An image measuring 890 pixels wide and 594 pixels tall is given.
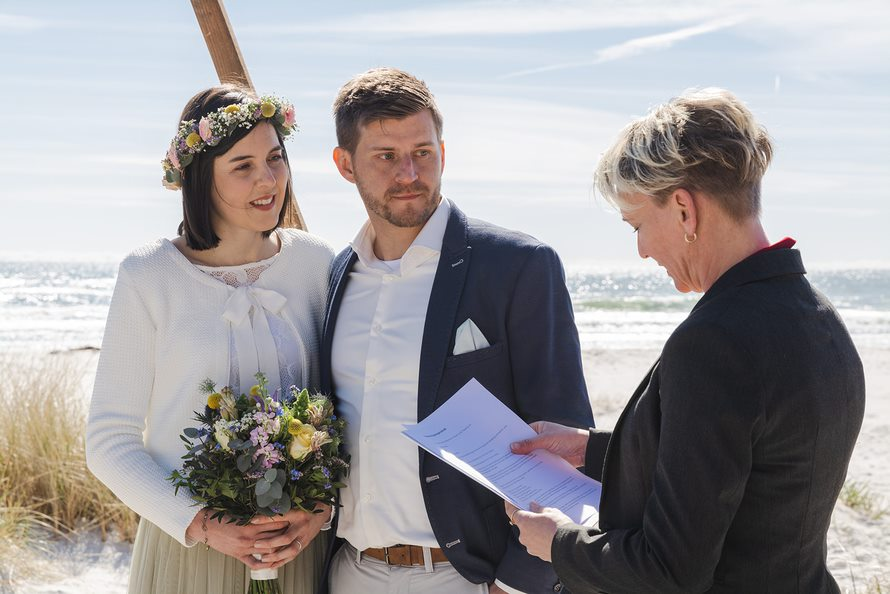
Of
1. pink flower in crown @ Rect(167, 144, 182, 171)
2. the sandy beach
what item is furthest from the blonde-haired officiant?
the sandy beach

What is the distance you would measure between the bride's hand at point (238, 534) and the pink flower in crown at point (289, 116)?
1.44m

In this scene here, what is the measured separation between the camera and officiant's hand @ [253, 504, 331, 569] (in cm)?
290

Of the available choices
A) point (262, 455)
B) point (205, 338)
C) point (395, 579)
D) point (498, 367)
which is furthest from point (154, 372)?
point (498, 367)

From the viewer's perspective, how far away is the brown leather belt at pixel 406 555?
293cm

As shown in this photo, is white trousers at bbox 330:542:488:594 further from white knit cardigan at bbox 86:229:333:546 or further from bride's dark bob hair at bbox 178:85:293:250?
bride's dark bob hair at bbox 178:85:293:250

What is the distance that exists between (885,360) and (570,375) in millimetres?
19936

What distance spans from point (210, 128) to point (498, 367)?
1.32 metres

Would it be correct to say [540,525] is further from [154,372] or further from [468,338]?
[154,372]

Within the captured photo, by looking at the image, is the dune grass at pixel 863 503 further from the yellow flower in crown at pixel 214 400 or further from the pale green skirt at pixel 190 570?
the yellow flower in crown at pixel 214 400

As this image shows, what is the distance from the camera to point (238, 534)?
2.91 m

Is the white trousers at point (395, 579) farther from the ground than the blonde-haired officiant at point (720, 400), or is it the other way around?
the blonde-haired officiant at point (720, 400)

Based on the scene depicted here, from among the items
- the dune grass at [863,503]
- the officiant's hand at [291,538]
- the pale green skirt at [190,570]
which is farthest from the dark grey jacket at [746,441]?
the dune grass at [863,503]

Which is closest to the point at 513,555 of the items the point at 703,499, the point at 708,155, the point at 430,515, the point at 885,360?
the point at 430,515

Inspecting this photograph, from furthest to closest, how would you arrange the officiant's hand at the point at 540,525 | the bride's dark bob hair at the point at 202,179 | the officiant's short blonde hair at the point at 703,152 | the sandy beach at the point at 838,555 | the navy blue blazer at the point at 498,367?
the sandy beach at the point at 838,555
the bride's dark bob hair at the point at 202,179
the navy blue blazer at the point at 498,367
the officiant's hand at the point at 540,525
the officiant's short blonde hair at the point at 703,152
